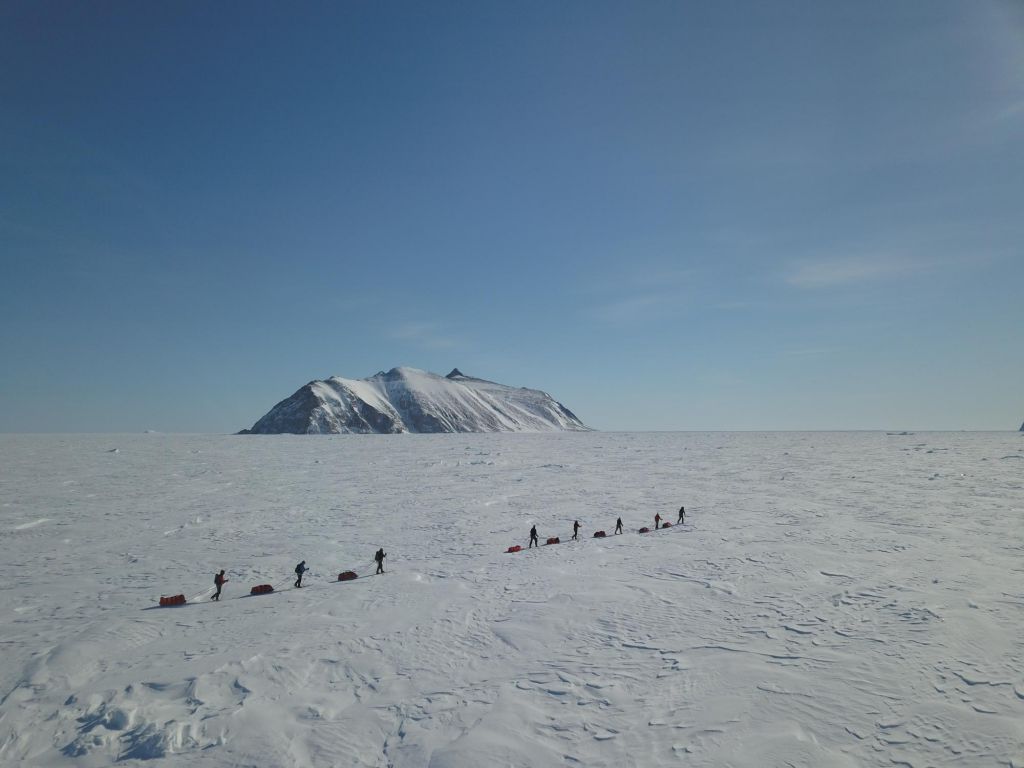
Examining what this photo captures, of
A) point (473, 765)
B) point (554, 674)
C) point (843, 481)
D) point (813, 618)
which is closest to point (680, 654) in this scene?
point (554, 674)

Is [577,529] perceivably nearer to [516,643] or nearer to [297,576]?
[516,643]

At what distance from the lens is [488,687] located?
10875 mm

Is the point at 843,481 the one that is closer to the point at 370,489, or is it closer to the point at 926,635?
the point at 926,635

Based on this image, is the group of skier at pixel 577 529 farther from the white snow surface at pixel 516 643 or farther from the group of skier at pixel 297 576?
the group of skier at pixel 297 576

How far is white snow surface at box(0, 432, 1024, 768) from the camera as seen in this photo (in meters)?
9.09

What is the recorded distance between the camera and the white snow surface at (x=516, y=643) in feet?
29.8

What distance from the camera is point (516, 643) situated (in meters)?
13.0

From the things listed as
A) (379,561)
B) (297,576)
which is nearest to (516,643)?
(379,561)

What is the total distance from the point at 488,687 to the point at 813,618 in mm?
9358

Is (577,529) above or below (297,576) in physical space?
above

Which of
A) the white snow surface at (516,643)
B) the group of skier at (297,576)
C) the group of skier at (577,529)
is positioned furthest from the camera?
→ the group of skier at (577,529)

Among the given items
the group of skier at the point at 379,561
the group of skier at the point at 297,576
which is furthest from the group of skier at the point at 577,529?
the group of skier at the point at 297,576

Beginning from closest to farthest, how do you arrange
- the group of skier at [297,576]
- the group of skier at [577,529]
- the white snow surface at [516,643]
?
the white snow surface at [516,643] → the group of skier at [297,576] → the group of skier at [577,529]

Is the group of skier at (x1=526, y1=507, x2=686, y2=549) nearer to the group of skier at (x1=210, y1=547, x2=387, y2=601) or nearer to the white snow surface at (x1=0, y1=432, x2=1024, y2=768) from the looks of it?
the white snow surface at (x1=0, y1=432, x2=1024, y2=768)
